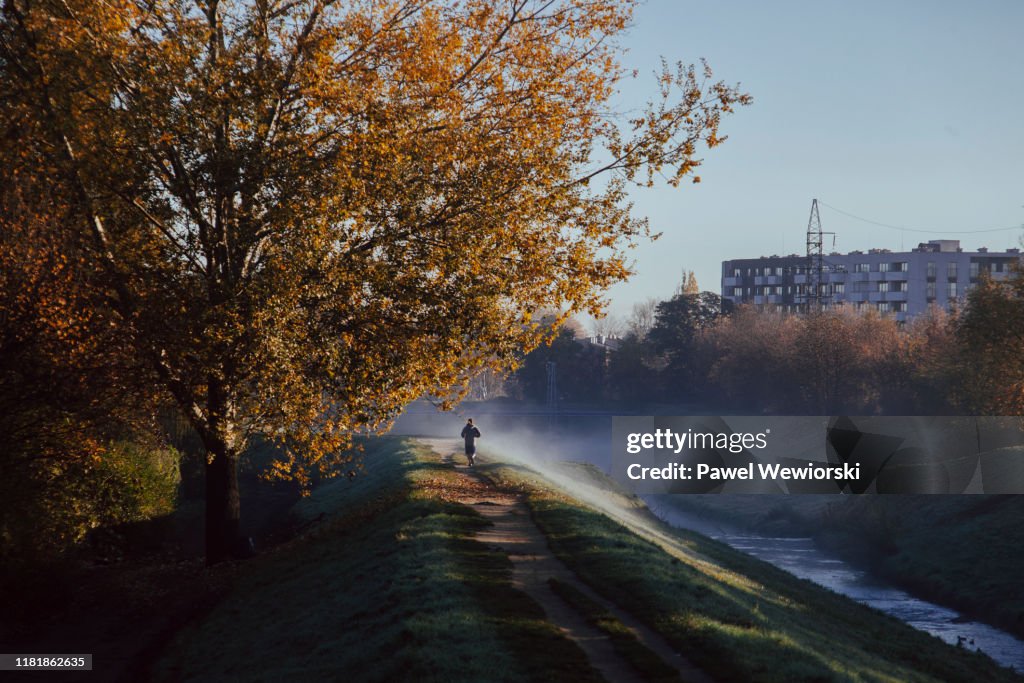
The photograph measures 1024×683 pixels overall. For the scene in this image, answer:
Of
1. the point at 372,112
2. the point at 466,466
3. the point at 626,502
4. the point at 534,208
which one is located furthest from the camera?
the point at 626,502

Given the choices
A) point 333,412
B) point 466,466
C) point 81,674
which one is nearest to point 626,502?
point 466,466

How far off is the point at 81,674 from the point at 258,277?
886 cm

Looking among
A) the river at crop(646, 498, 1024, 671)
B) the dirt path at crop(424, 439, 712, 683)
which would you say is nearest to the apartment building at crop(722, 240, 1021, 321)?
the river at crop(646, 498, 1024, 671)

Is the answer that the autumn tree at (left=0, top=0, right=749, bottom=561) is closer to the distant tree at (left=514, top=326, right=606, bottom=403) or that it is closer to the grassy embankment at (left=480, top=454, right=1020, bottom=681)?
the grassy embankment at (left=480, top=454, right=1020, bottom=681)

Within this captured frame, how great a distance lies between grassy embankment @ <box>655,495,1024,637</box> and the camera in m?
41.3

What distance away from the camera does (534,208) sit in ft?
78.1

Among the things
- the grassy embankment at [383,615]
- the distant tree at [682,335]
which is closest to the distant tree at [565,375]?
the distant tree at [682,335]

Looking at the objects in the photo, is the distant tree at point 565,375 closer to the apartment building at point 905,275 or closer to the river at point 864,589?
the apartment building at point 905,275

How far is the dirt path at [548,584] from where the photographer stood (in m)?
14.8

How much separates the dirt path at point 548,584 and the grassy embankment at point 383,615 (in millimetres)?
341

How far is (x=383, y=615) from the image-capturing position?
1822cm

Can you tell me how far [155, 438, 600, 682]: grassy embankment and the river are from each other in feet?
57.8

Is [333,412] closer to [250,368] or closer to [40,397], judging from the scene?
[250,368]
